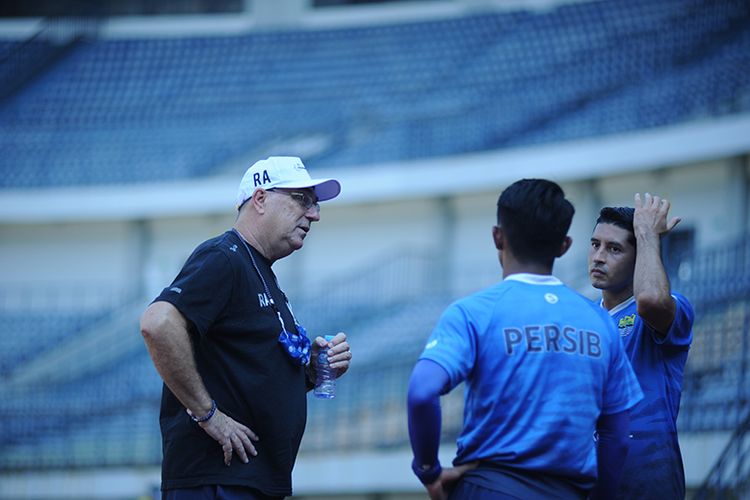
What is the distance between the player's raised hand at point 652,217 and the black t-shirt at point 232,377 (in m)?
1.50

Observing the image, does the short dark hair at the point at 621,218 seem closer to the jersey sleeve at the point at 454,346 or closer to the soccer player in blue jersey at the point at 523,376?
the soccer player in blue jersey at the point at 523,376

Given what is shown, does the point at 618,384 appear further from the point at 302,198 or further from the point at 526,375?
the point at 302,198

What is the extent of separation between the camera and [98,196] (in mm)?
21719

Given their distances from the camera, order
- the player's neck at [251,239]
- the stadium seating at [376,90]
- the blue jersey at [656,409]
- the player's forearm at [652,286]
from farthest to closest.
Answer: the stadium seating at [376,90] < the player's neck at [251,239] < the blue jersey at [656,409] < the player's forearm at [652,286]

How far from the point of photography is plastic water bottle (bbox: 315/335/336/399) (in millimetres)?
5004

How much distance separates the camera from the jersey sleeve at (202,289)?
446cm

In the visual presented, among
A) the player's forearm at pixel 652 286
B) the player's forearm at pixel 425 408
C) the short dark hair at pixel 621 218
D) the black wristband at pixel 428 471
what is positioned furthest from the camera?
the short dark hair at pixel 621 218

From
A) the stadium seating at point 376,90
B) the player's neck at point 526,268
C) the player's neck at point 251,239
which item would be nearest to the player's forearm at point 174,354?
the player's neck at point 251,239

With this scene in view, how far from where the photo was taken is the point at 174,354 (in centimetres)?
443

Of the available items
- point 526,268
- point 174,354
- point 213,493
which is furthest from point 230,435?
point 526,268

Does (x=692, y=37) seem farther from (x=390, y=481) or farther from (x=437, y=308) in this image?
(x=390, y=481)

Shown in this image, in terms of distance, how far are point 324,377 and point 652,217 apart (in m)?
1.47

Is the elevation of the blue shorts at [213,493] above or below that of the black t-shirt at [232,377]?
below

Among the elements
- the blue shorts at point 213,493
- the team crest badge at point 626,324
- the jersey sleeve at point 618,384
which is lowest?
the blue shorts at point 213,493
